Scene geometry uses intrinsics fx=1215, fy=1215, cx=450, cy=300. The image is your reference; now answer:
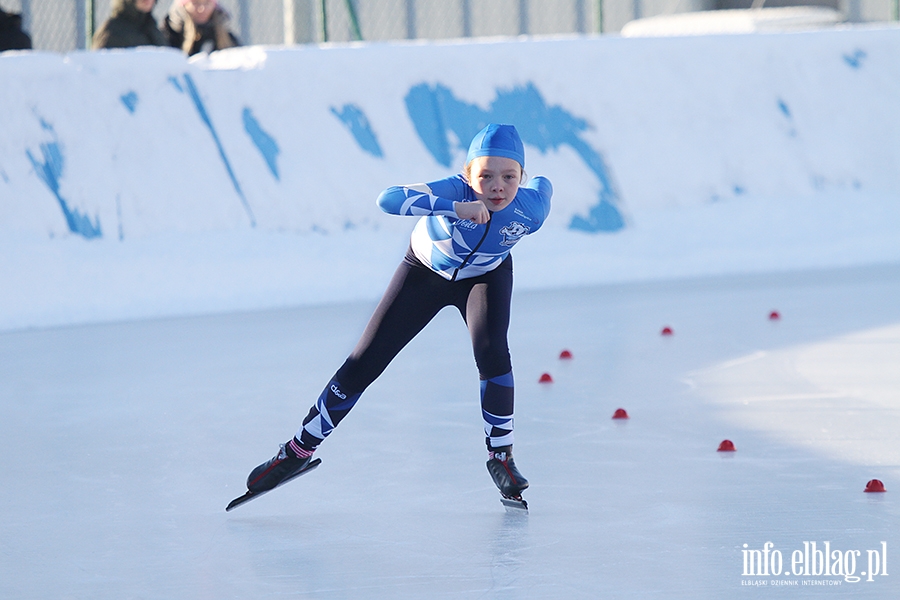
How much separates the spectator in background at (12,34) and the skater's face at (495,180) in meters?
5.64

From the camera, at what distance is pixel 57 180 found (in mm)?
7699

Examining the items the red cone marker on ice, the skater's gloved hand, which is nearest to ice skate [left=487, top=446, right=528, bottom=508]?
the skater's gloved hand

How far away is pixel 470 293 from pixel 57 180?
15.7ft

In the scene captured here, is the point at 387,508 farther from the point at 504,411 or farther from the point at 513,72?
the point at 513,72

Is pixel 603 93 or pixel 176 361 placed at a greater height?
pixel 603 93

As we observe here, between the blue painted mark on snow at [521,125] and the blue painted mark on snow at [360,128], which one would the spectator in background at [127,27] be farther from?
the blue painted mark on snow at [521,125]

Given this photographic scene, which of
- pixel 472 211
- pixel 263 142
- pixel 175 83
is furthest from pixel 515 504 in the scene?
pixel 175 83

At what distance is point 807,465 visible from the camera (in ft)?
12.8

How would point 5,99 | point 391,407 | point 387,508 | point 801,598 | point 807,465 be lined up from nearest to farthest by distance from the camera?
1. point 801,598
2. point 387,508
3. point 807,465
4. point 391,407
5. point 5,99

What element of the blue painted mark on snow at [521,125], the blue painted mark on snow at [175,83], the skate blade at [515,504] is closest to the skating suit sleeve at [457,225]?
the skate blade at [515,504]

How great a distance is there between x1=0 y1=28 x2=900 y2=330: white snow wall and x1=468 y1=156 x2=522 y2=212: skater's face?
4339 mm

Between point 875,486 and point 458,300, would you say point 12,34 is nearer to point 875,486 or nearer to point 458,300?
point 458,300

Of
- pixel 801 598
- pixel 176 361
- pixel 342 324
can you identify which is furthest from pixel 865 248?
pixel 801 598

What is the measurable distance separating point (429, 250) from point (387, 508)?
2.59ft
